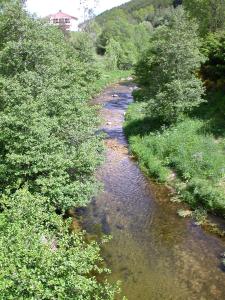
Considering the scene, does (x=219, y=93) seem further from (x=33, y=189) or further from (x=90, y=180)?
(x=33, y=189)

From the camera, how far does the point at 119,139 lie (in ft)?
159

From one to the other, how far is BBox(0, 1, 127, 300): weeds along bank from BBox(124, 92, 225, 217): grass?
8729mm

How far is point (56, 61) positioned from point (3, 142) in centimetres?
1157

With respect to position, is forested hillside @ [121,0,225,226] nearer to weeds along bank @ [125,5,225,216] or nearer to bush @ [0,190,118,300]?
weeds along bank @ [125,5,225,216]

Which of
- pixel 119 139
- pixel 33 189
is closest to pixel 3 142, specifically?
pixel 33 189

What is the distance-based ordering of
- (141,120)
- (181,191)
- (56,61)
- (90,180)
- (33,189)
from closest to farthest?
(33,189), (90,180), (181,191), (56,61), (141,120)

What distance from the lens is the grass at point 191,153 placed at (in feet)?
101

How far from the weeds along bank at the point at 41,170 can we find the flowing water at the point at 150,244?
197 cm

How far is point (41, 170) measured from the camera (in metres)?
23.4

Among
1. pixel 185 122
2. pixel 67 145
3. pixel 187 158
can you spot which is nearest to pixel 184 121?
pixel 185 122

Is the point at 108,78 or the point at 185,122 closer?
the point at 185,122

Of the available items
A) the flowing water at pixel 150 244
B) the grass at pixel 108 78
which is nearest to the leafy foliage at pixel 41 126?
the flowing water at pixel 150 244

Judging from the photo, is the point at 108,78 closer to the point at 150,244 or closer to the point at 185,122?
the point at 185,122

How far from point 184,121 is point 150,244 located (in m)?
20.1
